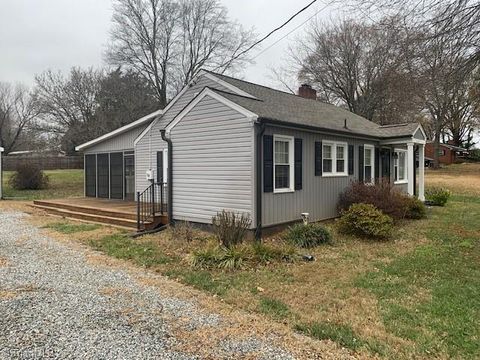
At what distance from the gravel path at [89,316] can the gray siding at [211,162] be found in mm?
3340

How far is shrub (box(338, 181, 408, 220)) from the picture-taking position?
10.1 metres

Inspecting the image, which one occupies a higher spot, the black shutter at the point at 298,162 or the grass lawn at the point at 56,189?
the black shutter at the point at 298,162

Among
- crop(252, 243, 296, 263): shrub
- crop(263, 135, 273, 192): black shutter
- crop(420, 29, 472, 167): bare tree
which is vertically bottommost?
crop(252, 243, 296, 263): shrub

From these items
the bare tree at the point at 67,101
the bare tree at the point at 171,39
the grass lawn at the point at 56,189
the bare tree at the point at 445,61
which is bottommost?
the grass lawn at the point at 56,189

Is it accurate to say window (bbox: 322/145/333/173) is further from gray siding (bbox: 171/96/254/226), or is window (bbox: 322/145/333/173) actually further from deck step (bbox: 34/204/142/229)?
deck step (bbox: 34/204/142/229)

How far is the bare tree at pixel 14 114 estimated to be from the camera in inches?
1426

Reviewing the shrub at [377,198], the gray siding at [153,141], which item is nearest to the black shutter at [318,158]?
the shrub at [377,198]

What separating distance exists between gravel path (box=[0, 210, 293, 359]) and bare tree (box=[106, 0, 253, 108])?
21.7 metres

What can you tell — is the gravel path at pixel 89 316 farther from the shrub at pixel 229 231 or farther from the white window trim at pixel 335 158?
the white window trim at pixel 335 158

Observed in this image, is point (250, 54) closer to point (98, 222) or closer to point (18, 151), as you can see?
point (98, 222)

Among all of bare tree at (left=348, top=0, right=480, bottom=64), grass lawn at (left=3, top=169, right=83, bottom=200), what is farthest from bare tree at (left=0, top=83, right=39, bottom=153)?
bare tree at (left=348, top=0, right=480, bottom=64)

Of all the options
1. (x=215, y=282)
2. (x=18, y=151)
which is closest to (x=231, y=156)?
(x=215, y=282)

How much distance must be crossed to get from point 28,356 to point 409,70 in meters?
8.99

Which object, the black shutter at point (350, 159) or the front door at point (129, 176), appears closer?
the black shutter at point (350, 159)
